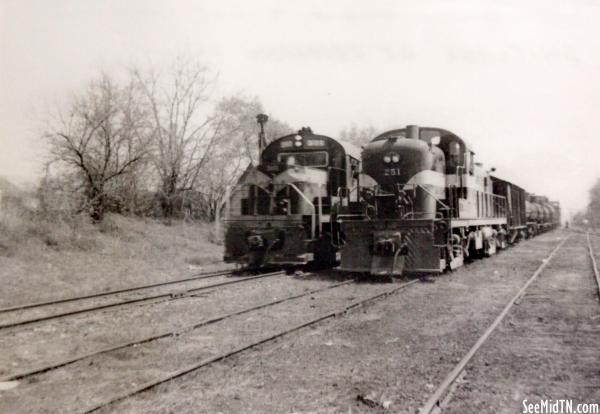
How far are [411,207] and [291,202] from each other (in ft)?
9.83

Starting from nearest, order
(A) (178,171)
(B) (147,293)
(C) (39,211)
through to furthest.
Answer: (B) (147,293) < (C) (39,211) < (A) (178,171)

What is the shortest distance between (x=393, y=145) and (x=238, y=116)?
2107 centimetres

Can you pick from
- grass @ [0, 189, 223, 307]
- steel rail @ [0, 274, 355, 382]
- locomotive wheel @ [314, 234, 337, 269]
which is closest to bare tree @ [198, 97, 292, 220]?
grass @ [0, 189, 223, 307]

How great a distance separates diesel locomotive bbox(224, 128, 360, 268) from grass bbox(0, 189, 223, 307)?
6.60ft

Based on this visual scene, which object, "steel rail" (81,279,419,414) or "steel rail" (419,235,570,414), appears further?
"steel rail" (81,279,419,414)

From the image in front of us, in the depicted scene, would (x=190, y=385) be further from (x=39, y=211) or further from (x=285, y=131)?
(x=285, y=131)

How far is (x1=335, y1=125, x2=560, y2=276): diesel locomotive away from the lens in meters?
11.3

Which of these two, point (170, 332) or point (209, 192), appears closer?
point (170, 332)

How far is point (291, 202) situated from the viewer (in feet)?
42.8

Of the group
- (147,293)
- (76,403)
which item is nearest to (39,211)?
(147,293)

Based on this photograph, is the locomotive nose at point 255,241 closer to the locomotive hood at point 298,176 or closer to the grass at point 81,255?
the locomotive hood at point 298,176

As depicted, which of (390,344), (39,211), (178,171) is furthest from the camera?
(178,171)

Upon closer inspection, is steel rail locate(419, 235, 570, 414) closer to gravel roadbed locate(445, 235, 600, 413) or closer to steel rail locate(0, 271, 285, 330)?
gravel roadbed locate(445, 235, 600, 413)

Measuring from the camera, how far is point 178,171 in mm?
24750
